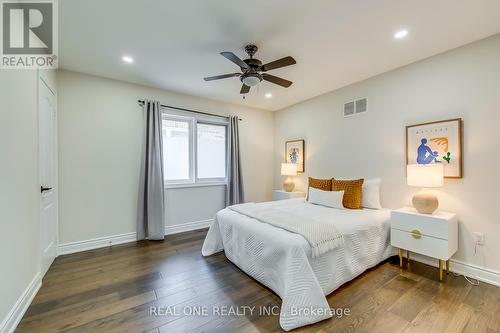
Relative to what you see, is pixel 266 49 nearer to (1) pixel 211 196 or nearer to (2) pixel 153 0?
(2) pixel 153 0

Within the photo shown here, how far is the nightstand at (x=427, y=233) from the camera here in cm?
222

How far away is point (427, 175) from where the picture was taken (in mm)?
2344

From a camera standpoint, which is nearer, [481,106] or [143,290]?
[143,290]

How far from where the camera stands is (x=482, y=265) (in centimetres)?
231

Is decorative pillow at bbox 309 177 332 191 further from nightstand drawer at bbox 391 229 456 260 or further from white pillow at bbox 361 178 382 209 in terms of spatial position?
nightstand drawer at bbox 391 229 456 260

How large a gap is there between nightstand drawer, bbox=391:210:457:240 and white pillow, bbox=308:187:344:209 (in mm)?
671

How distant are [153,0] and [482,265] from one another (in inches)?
161

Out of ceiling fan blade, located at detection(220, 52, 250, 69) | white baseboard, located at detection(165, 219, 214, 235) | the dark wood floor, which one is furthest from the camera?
white baseboard, located at detection(165, 219, 214, 235)

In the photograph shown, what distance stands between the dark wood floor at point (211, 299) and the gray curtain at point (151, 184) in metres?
0.73

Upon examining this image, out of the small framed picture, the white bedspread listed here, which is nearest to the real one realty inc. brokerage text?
the white bedspread

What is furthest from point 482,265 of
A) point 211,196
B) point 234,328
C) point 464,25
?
point 211,196

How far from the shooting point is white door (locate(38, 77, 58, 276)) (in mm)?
2348

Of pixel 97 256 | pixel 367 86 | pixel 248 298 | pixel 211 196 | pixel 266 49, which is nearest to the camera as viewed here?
pixel 248 298

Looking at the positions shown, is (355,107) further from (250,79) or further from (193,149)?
(193,149)
